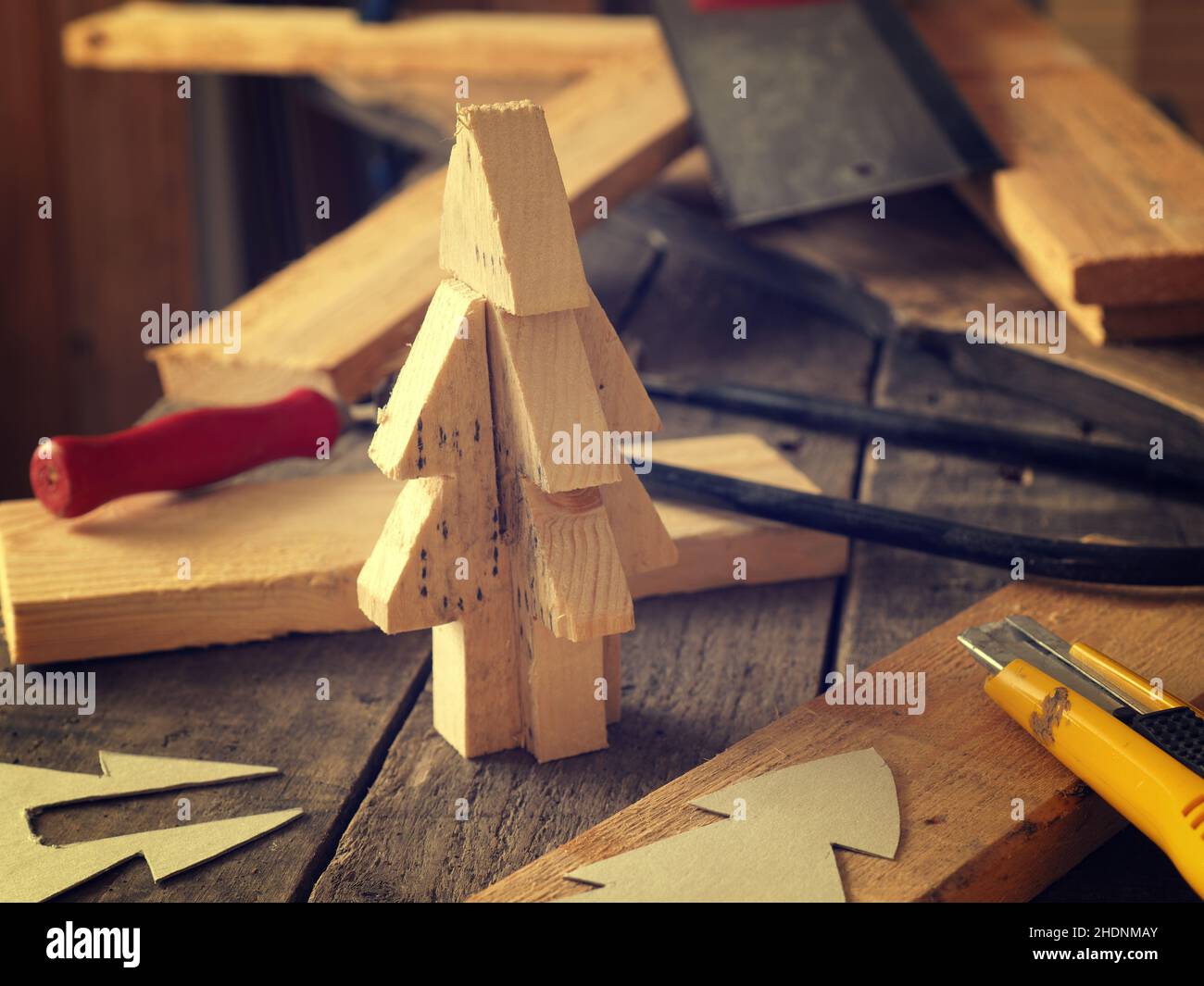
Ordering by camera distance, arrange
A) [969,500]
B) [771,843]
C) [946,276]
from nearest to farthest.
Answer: [771,843] < [969,500] < [946,276]

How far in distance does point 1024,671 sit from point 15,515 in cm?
85

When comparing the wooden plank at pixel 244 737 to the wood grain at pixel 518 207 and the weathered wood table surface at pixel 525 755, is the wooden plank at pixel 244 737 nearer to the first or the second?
the weathered wood table surface at pixel 525 755

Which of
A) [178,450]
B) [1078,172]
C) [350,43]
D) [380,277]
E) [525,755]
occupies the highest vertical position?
[350,43]

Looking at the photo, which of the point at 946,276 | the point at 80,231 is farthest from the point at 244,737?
the point at 80,231

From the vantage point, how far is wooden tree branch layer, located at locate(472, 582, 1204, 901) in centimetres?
72

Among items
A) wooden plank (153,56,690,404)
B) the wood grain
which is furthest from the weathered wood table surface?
the wood grain

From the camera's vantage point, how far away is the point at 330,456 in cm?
138

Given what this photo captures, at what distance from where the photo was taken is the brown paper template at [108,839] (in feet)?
2.50

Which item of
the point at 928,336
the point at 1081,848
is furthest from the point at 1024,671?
the point at 928,336

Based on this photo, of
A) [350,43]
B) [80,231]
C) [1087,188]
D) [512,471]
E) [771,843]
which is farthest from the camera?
[80,231]

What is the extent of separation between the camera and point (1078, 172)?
1.57 metres

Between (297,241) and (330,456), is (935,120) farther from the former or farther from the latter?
(297,241)

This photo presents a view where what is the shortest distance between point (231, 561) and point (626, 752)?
0.39 meters

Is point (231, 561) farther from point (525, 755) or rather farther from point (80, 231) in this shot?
point (80, 231)
